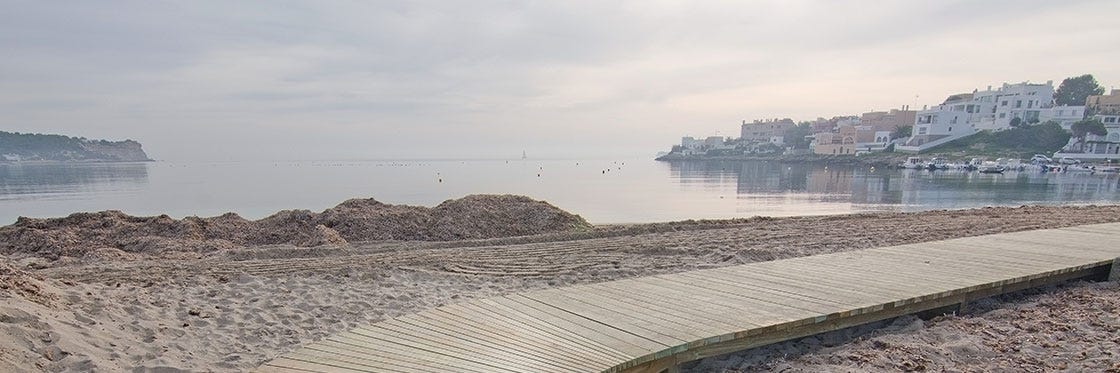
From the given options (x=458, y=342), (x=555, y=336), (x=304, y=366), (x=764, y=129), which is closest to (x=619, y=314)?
(x=555, y=336)

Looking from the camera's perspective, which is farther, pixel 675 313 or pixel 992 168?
pixel 992 168

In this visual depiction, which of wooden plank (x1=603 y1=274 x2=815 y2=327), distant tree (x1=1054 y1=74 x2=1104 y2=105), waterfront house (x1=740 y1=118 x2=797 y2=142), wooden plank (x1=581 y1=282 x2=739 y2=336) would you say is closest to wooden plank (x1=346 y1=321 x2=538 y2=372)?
wooden plank (x1=581 y1=282 x2=739 y2=336)

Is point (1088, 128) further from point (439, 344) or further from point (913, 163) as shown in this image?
point (439, 344)

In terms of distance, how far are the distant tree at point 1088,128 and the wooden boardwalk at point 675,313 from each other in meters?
96.6

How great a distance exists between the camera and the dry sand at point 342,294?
4.23 metres

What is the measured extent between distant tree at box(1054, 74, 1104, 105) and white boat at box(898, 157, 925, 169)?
144 feet

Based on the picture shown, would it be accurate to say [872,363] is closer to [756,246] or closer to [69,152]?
[756,246]

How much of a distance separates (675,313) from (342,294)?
14.0 feet

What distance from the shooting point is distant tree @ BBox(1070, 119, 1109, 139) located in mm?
74250

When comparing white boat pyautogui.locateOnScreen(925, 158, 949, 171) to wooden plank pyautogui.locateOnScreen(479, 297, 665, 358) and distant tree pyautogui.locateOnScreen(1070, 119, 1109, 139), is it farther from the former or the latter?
wooden plank pyautogui.locateOnScreen(479, 297, 665, 358)

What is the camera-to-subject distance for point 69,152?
168625 mm

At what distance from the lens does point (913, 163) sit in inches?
3027

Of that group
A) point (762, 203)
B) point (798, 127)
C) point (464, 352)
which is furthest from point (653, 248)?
point (798, 127)

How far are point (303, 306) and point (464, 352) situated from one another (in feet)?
10.7
